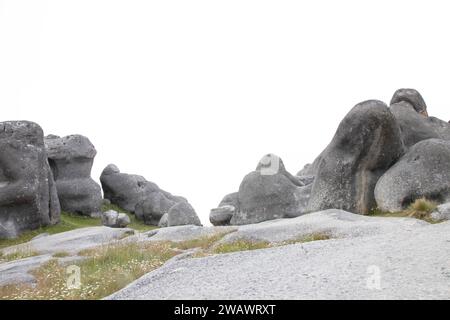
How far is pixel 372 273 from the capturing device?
9.88 meters

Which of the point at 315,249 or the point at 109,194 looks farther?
the point at 109,194

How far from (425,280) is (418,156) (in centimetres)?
2222

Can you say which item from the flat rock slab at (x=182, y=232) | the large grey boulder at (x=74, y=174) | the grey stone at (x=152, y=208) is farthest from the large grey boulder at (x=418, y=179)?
the large grey boulder at (x=74, y=174)

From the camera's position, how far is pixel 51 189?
1770 inches

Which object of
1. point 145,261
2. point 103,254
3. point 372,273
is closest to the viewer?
point 372,273

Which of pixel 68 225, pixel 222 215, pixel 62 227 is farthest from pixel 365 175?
pixel 68 225

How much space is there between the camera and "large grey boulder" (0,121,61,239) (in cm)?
4111

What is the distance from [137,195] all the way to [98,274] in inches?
1839

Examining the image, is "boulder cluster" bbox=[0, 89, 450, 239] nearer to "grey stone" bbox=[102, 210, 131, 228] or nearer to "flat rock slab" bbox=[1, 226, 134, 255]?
"grey stone" bbox=[102, 210, 131, 228]

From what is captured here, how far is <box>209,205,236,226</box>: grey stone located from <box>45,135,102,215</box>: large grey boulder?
1873cm

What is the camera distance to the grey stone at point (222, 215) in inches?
1633

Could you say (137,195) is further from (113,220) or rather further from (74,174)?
(113,220)
